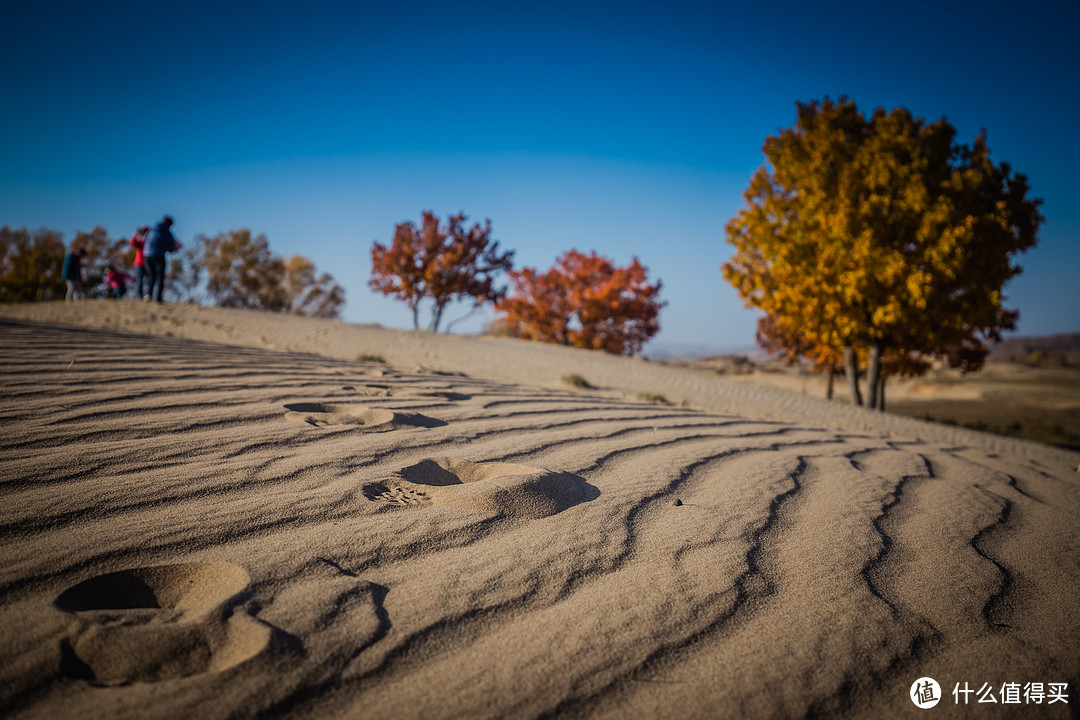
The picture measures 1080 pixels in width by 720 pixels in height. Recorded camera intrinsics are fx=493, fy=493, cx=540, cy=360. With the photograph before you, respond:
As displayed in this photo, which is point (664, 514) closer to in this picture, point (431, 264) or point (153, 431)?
point (153, 431)

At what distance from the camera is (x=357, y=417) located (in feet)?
8.68

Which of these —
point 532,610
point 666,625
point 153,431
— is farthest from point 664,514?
point 153,431

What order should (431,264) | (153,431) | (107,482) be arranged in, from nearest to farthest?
(107,482)
(153,431)
(431,264)

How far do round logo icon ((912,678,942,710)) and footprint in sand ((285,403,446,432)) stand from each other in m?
2.09

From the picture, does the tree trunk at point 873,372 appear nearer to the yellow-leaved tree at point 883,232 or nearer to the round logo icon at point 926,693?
the yellow-leaved tree at point 883,232

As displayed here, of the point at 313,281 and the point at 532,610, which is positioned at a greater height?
the point at 313,281

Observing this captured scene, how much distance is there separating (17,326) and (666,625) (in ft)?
18.1

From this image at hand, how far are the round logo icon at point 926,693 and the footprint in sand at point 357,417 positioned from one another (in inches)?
82.4

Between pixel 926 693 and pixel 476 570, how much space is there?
1.05 metres

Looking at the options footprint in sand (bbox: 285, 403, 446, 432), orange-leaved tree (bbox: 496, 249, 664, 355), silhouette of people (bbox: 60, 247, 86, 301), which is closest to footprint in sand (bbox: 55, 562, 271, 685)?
footprint in sand (bbox: 285, 403, 446, 432)

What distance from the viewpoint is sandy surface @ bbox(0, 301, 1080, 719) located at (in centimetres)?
95

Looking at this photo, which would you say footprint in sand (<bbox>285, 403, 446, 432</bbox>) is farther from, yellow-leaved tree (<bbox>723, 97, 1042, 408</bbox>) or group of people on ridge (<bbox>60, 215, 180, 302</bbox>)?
yellow-leaved tree (<bbox>723, 97, 1042, 408</bbox>)

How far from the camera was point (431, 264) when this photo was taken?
19875mm

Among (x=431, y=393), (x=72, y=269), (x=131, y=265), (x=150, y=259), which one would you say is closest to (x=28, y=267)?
(x=131, y=265)
